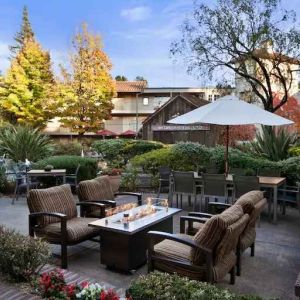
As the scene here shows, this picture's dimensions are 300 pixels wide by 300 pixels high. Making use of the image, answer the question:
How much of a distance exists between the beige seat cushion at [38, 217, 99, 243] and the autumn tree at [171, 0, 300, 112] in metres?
9.70

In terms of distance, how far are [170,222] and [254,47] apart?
9222 mm

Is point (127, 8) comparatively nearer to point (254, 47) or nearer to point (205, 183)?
point (254, 47)

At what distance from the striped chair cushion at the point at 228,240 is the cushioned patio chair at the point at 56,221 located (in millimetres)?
2089

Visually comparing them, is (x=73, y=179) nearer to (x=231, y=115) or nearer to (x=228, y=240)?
(x=231, y=115)

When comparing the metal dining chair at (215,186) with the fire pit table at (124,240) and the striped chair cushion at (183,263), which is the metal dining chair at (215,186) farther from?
the striped chair cushion at (183,263)

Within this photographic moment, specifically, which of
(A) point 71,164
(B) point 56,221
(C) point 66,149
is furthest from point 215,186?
(C) point 66,149

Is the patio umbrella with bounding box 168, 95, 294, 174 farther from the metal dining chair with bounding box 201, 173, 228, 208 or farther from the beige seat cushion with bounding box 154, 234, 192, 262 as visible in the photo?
the beige seat cushion with bounding box 154, 234, 192, 262

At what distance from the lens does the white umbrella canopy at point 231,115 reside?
266 inches

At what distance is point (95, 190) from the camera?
6055mm

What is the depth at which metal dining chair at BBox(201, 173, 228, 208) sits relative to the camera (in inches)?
277

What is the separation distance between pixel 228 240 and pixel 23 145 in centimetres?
1022

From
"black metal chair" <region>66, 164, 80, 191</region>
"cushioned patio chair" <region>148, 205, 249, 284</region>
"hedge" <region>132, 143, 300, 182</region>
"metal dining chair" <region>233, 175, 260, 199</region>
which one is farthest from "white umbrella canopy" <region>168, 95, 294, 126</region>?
"black metal chair" <region>66, 164, 80, 191</region>

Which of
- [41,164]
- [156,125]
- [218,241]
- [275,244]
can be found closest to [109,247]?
[218,241]

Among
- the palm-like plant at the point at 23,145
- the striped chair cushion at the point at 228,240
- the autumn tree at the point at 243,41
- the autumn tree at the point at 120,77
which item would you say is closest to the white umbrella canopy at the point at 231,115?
the striped chair cushion at the point at 228,240
